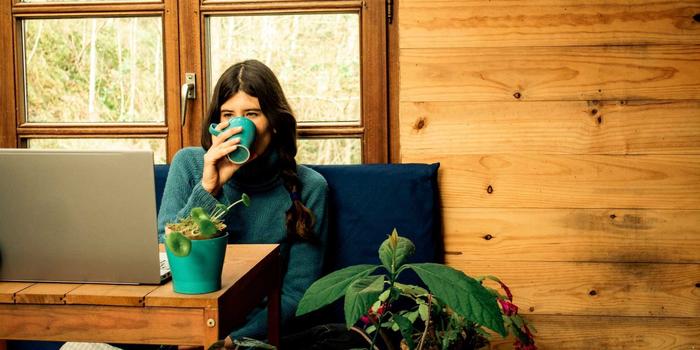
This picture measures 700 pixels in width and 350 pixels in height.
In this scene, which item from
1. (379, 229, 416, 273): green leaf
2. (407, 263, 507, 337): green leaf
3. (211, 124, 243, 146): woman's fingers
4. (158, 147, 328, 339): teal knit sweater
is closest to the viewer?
(407, 263, 507, 337): green leaf

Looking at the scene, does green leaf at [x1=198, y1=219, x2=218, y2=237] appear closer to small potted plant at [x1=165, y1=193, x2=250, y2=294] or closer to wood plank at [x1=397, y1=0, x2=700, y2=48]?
small potted plant at [x1=165, y1=193, x2=250, y2=294]

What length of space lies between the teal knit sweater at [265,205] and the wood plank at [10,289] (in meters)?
0.62

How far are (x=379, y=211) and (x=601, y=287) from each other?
696mm

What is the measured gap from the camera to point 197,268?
0.90 meters

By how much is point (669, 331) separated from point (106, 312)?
158cm

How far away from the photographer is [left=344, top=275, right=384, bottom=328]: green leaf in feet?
2.38

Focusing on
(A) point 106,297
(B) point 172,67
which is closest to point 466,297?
(A) point 106,297

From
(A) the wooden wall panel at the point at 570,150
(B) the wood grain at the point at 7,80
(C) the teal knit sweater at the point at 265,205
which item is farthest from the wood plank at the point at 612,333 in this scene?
(B) the wood grain at the point at 7,80

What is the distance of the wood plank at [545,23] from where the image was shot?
1.74 metres

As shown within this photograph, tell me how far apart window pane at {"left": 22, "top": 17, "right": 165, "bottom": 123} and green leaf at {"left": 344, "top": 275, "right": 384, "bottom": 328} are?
4.69ft

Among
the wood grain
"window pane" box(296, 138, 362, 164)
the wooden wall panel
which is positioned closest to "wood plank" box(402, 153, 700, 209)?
the wooden wall panel

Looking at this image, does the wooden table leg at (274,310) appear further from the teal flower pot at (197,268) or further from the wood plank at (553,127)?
the wood plank at (553,127)

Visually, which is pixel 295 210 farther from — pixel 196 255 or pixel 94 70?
pixel 94 70

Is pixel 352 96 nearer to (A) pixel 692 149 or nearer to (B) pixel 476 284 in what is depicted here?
(A) pixel 692 149
